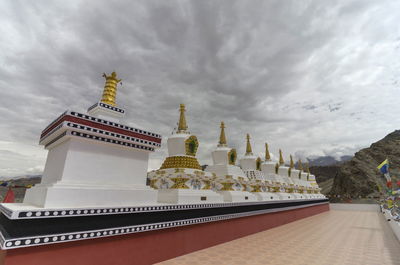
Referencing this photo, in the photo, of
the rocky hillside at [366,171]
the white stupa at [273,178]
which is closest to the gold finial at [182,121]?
the white stupa at [273,178]

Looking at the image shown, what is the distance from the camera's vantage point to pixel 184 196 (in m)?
6.50

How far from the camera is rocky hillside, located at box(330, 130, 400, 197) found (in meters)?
42.7

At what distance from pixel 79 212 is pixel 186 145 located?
4804 mm

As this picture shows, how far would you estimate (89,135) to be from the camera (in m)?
4.72

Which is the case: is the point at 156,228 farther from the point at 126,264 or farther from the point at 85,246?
the point at 85,246

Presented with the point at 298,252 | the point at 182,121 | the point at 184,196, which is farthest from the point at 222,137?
the point at 298,252

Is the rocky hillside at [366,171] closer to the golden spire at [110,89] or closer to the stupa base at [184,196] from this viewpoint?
the stupa base at [184,196]

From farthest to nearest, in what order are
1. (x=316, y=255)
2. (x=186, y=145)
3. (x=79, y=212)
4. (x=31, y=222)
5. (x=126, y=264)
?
(x=186, y=145) < (x=316, y=255) < (x=126, y=264) < (x=79, y=212) < (x=31, y=222)

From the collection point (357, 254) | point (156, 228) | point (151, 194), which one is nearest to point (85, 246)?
point (156, 228)

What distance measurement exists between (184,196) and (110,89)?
152 inches

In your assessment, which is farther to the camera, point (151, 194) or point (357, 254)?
point (357, 254)

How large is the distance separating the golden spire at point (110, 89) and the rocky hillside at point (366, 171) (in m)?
49.4

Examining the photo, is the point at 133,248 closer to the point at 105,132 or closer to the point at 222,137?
the point at 105,132

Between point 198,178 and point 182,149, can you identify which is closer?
point 198,178
